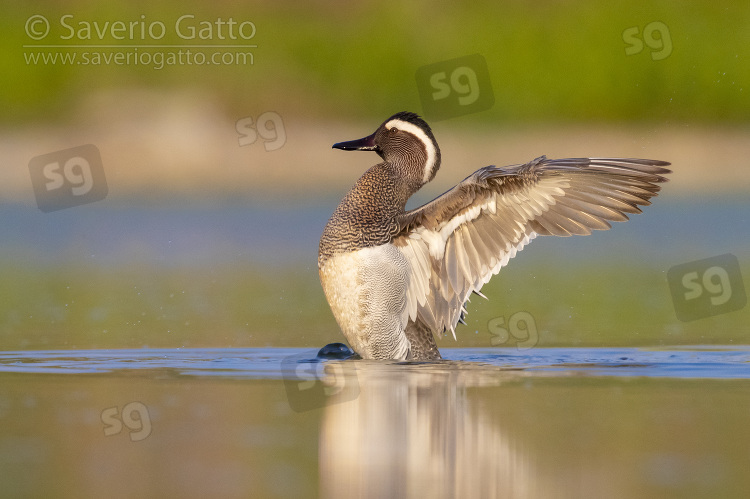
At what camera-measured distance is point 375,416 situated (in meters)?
4.96

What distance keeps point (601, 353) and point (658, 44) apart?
39.4 feet

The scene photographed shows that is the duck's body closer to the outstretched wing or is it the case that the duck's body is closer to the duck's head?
the outstretched wing

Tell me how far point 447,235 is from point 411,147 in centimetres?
73

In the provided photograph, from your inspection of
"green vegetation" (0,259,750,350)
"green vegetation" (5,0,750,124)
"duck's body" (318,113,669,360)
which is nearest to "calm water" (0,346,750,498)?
"duck's body" (318,113,669,360)

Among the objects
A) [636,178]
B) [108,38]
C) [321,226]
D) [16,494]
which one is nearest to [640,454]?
[16,494]

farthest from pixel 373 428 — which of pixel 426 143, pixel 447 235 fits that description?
pixel 426 143

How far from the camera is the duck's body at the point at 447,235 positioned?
257 inches

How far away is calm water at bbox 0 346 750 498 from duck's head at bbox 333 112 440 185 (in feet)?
3.65

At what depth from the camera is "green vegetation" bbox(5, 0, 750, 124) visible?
16.7m

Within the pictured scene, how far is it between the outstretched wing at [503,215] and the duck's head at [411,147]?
50cm

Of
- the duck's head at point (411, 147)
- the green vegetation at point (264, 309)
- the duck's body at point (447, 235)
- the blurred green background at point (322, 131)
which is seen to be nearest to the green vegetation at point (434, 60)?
the blurred green background at point (322, 131)

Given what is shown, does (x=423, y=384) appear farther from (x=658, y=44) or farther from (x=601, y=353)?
(x=658, y=44)

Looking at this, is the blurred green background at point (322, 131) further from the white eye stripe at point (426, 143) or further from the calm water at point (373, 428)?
the calm water at point (373, 428)

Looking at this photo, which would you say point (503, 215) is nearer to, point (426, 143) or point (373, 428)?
point (426, 143)
